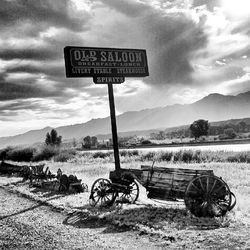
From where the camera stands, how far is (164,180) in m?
8.70

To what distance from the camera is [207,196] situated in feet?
25.3

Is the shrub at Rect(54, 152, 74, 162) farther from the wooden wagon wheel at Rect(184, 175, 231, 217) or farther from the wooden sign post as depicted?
the wooden wagon wheel at Rect(184, 175, 231, 217)

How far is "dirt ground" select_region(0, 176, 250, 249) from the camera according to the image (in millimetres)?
6121

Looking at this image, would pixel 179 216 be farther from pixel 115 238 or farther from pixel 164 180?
pixel 115 238

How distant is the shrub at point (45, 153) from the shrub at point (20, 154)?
113 centimetres

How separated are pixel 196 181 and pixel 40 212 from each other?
15.8 feet

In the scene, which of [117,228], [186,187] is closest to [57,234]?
[117,228]

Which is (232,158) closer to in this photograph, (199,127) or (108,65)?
(108,65)

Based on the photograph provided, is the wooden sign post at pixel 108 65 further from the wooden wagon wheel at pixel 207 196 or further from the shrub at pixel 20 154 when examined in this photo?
the shrub at pixel 20 154

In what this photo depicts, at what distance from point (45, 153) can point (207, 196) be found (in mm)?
27397

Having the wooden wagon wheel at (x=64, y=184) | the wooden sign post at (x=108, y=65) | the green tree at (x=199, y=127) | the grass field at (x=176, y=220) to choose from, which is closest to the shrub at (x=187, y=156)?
the grass field at (x=176, y=220)

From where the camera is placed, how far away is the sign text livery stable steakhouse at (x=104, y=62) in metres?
11.8

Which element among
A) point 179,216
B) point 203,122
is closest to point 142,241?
point 179,216

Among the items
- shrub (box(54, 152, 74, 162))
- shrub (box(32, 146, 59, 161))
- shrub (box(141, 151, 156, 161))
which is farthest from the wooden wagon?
shrub (box(32, 146, 59, 161))
